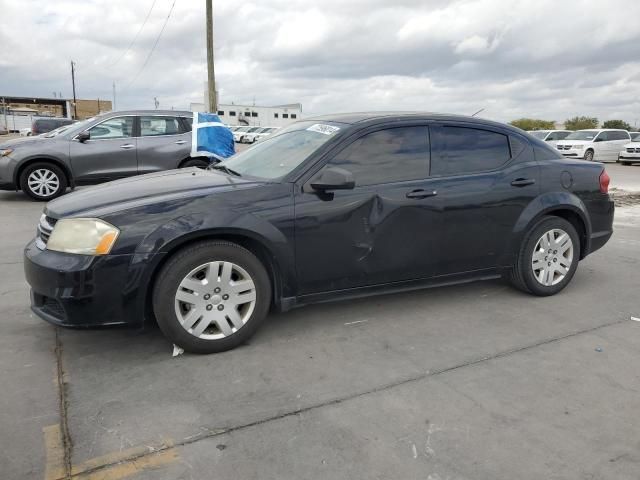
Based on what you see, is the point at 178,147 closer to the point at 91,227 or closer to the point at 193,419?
the point at 91,227

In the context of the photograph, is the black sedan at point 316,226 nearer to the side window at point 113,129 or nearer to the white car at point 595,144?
the side window at point 113,129

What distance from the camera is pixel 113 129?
9789 mm

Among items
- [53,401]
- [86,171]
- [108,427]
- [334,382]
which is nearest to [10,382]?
[53,401]

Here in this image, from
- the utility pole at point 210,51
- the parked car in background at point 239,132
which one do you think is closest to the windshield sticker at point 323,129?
the utility pole at point 210,51

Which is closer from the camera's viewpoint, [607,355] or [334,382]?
[334,382]

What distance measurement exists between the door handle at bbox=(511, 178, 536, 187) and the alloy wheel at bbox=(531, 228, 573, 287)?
0.47m

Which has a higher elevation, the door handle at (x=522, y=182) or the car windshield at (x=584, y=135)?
the car windshield at (x=584, y=135)

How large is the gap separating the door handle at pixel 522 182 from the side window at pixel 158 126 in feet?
24.5

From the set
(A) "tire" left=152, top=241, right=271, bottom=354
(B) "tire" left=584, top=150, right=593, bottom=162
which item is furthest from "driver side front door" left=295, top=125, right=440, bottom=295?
(B) "tire" left=584, top=150, right=593, bottom=162

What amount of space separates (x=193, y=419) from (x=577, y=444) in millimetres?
1885

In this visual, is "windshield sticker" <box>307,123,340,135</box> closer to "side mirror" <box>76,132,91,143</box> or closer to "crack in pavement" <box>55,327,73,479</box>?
"crack in pavement" <box>55,327,73,479</box>

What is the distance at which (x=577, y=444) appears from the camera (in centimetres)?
256

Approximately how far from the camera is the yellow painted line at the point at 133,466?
90.0 inches

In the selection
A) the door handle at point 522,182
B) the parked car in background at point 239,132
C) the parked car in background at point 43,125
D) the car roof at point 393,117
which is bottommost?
the door handle at point 522,182
